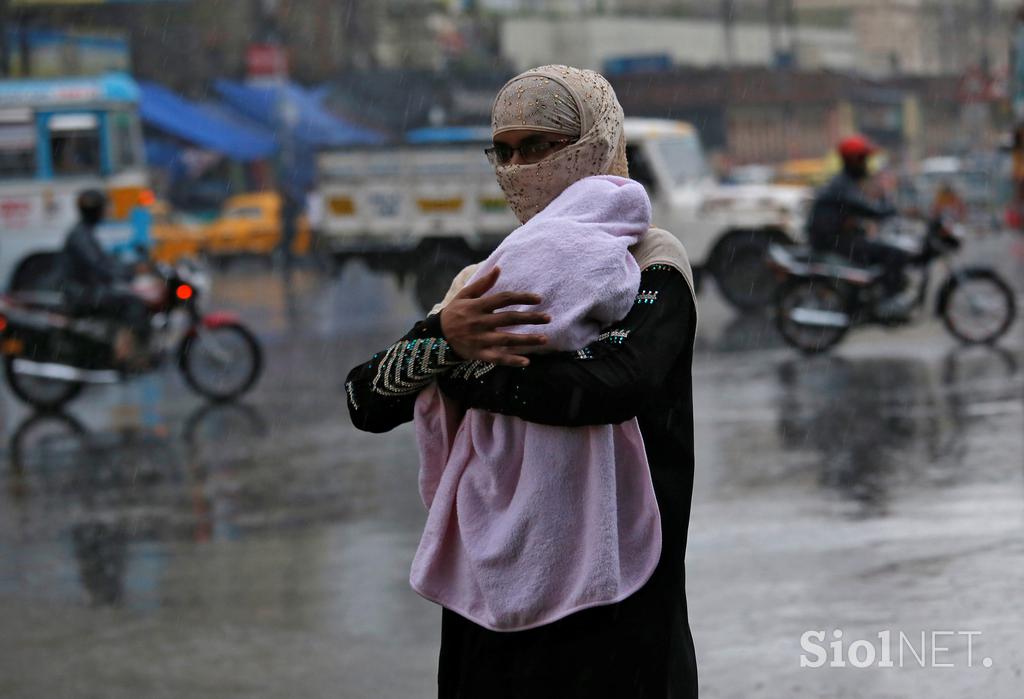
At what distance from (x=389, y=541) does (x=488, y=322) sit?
474 cm

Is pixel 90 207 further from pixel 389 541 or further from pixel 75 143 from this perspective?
pixel 75 143

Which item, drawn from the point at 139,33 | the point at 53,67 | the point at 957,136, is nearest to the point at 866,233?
the point at 53,67

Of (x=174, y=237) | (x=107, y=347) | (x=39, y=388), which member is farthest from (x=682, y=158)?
(x=174, y=237)

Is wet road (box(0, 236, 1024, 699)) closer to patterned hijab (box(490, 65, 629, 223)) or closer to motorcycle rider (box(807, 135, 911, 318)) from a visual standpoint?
motorcycle rider (box(807, 135, 911, 318))

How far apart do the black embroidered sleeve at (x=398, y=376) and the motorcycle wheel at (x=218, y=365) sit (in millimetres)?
10099

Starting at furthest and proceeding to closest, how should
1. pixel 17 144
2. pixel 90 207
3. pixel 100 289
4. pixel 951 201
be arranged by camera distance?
pixel 951 201 < pixel 17 144 < pixel 90 207 < pixel 100 289

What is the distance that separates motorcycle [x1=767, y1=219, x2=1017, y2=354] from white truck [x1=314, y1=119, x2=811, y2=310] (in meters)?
4.93

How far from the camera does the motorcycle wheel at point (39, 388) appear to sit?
13.1 m

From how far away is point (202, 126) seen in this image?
3984 centimetres

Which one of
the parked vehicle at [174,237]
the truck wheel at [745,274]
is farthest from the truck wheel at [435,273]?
the parked vehicle at [174,237]

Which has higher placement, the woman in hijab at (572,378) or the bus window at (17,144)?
the woman in hijab at (572,378)

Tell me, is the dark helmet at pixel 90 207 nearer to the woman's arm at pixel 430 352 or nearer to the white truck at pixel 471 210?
the white truck at pixel 471 210

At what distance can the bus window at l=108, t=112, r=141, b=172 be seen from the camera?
75.7 ft

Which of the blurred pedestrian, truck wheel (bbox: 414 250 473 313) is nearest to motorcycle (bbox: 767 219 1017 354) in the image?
truck wheel (bbox: 414 250 473 313)
